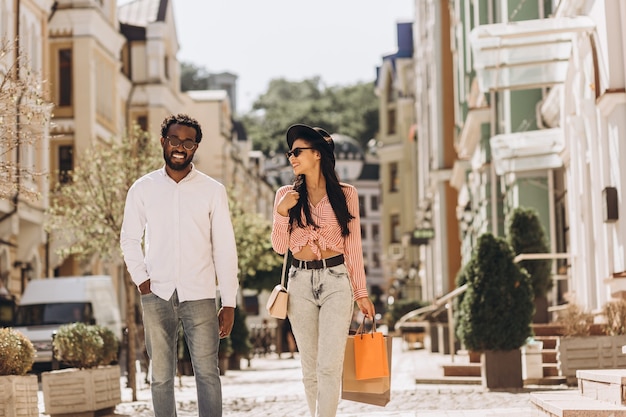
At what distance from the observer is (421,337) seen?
4216 cm

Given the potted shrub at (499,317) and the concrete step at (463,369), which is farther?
the concrete step at (463,369)

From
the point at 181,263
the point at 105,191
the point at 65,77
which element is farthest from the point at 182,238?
the point at 65,77

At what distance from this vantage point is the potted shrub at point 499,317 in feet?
56.0

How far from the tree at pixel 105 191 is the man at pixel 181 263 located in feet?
39.4

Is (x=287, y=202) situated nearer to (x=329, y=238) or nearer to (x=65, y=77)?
(x=329, y=238)

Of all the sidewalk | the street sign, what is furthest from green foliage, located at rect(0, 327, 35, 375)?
the street sign

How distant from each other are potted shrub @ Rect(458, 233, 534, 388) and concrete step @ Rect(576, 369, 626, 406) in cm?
622

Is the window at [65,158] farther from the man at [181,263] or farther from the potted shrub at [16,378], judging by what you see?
the man at [181,263]

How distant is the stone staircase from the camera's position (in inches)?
346

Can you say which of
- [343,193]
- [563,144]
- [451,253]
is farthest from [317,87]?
[343,193]

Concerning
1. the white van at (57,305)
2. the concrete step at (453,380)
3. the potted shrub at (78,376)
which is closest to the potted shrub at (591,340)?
the concrete step at (453,380)

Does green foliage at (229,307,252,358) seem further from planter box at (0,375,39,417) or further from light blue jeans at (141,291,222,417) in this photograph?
light blue jeans at (141,291,222,417)

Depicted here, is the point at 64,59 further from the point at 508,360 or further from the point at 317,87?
the point at 317,87

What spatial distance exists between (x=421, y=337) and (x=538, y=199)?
15423 mm
